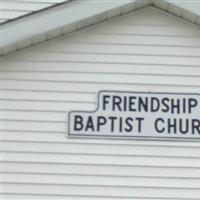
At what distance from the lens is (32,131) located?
7.54 metres

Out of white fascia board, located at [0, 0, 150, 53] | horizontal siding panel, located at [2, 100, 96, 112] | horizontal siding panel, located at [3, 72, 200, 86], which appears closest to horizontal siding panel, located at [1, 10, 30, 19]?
white fascia board, located at [0, 0, 150, 53]

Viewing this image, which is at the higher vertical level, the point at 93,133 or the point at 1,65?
the point at 1,65

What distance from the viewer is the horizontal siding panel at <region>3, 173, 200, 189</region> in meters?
7.44

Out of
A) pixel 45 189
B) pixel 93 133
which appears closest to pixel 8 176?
pixel 45 189

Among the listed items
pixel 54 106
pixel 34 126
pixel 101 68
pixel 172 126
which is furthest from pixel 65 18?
pixel 172 126

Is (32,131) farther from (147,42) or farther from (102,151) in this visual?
(147,42)

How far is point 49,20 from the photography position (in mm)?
7453

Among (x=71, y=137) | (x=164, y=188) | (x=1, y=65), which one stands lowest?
(x=164, y=188)

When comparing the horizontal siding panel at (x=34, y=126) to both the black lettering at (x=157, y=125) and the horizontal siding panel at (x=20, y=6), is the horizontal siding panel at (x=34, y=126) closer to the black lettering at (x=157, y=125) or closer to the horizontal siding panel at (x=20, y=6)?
the black lettering at (x=157, y=125)

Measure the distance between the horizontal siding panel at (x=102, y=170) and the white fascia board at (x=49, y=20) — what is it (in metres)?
1.38

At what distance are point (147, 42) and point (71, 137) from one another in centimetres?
145

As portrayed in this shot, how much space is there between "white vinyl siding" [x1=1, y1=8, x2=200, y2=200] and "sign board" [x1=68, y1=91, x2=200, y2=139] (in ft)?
0.27

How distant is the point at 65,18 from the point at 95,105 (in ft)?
3.46

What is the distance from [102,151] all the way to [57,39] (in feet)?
4.72
